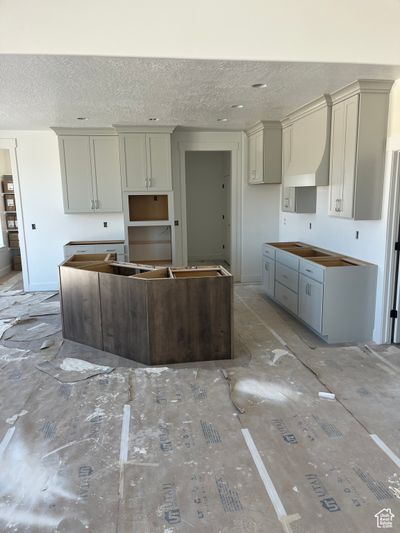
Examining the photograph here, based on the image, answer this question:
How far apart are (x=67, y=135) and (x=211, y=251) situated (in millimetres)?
4053

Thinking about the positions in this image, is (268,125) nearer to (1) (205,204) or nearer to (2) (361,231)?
(2) (361,231)

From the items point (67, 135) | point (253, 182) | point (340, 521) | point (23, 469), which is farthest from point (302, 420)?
point (67, 135)

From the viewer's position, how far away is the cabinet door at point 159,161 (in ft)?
19.8

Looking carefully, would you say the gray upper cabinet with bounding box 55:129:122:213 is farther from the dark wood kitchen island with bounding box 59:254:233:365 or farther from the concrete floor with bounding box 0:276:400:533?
the concrete floor with bounding box 0:276:400:533

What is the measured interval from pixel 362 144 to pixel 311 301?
175cm

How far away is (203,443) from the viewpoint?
252 cm

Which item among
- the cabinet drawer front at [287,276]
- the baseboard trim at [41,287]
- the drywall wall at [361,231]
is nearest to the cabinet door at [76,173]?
the baseboard trim at [41,287]

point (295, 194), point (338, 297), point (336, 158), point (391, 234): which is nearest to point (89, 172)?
point (295, 194)

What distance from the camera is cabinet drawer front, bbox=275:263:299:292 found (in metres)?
4.79

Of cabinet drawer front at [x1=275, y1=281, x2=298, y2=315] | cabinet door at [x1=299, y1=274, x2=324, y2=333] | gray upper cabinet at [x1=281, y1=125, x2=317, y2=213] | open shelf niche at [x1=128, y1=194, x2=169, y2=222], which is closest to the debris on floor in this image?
cabinet door at [x1=299, y1=274, x2=324, y2=333]

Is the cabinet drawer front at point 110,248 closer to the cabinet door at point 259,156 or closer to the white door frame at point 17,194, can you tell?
the white door frame at point 17,194

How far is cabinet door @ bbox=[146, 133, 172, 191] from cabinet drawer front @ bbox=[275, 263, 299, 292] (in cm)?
226

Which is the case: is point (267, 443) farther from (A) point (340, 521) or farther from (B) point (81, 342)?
(B) point (81, 342)

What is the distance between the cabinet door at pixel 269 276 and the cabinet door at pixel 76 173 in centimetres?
302
